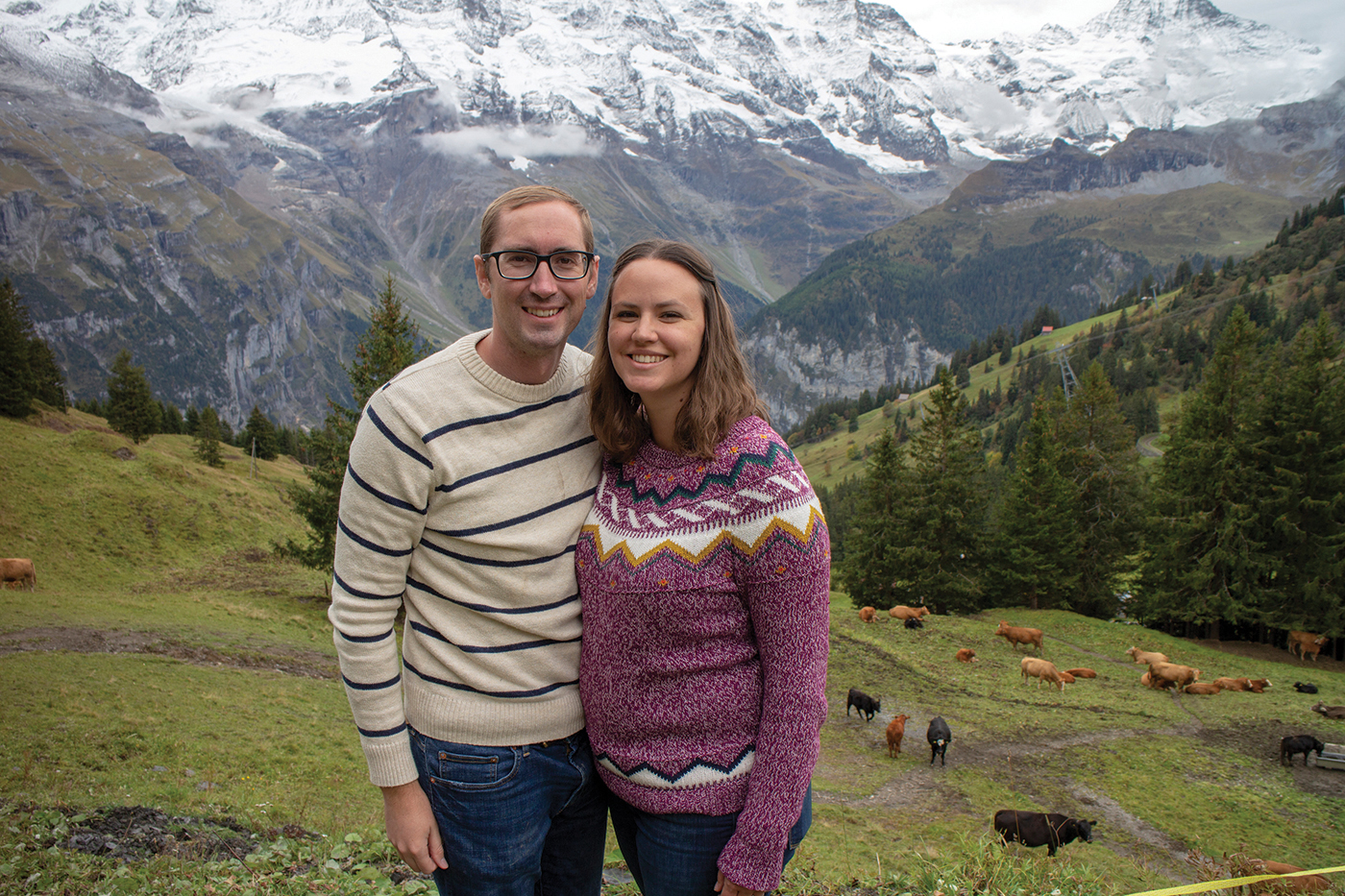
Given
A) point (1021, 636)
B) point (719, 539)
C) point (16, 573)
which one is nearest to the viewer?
point (719, 539)

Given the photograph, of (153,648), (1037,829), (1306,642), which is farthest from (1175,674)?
(153,648)

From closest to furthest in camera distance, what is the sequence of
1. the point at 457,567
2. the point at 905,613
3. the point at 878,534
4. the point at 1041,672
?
the point at 457,567, the point at 1041,672, the point at 905,613, the point at 878,534

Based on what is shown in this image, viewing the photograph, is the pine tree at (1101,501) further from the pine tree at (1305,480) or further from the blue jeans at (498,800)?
the blue jeans at (498,800)

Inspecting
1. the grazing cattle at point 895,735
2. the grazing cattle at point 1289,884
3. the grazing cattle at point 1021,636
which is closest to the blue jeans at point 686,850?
the grazing cattle at point 1289,884

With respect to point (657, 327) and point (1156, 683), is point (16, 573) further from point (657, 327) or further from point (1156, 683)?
point (1156, 683)

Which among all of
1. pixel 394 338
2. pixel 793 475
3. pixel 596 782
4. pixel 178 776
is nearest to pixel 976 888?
pixel 596 782

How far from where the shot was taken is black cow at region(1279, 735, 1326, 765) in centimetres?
1706

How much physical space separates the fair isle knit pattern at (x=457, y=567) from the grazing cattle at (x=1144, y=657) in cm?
2704

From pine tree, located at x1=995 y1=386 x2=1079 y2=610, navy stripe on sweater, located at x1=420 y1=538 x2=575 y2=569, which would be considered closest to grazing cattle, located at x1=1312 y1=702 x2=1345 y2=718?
pine tree, located at x1=995 y1=386 x2=1079 y2=610

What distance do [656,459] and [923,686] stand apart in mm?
21392

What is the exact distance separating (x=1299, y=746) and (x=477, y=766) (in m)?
21.0

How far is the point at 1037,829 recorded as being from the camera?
1126 cm

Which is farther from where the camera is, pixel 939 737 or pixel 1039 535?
pixel 1039 535

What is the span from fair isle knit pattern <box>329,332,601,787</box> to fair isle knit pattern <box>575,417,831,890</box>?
216mm
